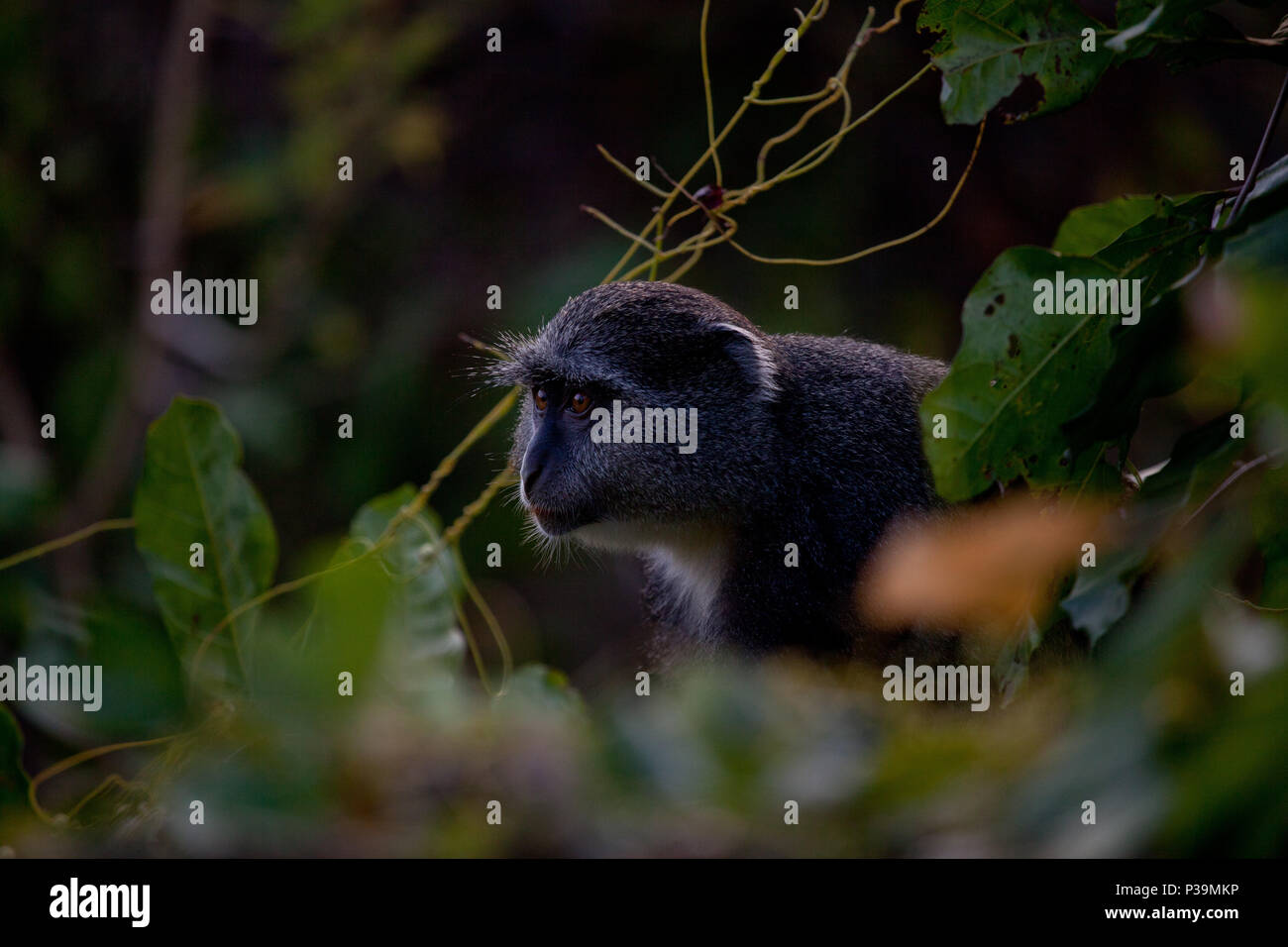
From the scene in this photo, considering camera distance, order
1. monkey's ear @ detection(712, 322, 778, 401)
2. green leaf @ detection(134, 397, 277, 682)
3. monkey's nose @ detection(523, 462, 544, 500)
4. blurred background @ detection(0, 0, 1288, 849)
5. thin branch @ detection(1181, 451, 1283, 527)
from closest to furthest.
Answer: thin branch @ detection(1181, 451, 1283, 527) < green leaf @ detection(134, 397, 277, 682) < monkey's ear @ detection(712, 322, 778, 401) < monkey's nose @ detection(523, 462, 544, 500) < blurred background @ detection(0, 0, 1288, 849)

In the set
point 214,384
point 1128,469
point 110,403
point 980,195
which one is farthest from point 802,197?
point 1128,469

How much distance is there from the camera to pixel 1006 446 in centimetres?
307

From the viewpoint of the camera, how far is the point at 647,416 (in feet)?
18.1

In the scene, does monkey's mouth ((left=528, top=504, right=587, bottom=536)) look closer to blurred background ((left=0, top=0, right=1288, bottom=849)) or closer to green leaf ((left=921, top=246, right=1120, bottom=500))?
green leaf ((left=921, top=246, right=1120, bottom=500))

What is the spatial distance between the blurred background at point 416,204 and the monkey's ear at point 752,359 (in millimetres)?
5374

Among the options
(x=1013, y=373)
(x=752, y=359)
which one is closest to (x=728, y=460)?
(x=752, y=359)

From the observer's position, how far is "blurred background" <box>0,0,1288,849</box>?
11.2 meters

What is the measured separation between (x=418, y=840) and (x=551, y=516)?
386 cm

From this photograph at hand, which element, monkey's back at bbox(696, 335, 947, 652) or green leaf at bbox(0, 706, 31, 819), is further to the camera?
monkey's back at bbox(696, 335, 947, 652)

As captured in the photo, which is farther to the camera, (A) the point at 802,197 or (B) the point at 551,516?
(A) the point at 802,197

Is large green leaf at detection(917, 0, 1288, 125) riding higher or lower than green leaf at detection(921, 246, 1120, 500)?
higher

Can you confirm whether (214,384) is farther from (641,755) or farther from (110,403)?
(641,755)

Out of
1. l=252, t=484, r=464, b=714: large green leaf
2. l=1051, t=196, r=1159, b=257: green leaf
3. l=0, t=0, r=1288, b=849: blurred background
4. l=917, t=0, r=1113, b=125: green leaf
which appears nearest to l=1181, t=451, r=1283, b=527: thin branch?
l=1051, t=196, r=1159, b=257: green leaf

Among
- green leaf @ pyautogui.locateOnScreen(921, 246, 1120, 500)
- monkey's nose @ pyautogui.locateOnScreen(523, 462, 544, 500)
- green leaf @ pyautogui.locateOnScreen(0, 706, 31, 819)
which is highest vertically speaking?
monkey's nose @ pyautogui.locateOnScreen(523, 462, 544, 500)
